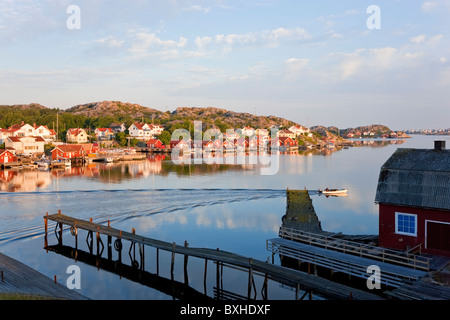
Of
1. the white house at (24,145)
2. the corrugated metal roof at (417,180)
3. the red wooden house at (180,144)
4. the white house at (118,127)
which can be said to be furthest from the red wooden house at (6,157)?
the corrugated metal roof at (417,180)

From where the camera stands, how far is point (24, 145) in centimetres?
9775

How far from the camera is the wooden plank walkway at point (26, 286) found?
15926 mm

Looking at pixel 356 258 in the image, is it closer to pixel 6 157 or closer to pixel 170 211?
pixel 170 211

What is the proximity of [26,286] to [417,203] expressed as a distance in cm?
1847

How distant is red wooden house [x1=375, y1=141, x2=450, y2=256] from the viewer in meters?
19.9

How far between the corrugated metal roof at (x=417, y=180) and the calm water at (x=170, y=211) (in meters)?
7.55

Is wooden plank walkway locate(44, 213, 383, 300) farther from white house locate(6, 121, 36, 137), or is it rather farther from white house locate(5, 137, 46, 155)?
white house locate(6, 121, 36, 137)

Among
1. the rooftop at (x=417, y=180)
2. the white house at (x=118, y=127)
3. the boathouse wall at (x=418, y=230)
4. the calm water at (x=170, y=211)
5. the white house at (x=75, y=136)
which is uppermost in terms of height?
the white house at (x=118, y=127)

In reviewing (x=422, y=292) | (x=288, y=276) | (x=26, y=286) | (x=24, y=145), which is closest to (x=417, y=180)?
(x=422, y=292)

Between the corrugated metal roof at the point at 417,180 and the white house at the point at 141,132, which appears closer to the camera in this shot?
the corrugated metal roof at the point at 417,180

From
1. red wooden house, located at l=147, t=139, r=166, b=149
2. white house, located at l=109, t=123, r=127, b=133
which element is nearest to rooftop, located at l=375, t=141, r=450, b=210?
red wooden house, located at l=147, t=139, r=166, b=149

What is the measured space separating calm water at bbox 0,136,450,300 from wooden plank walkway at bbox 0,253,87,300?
282 cm

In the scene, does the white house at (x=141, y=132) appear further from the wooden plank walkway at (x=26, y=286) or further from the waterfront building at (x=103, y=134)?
the wooden plank walkway at (x=26, y=286)
